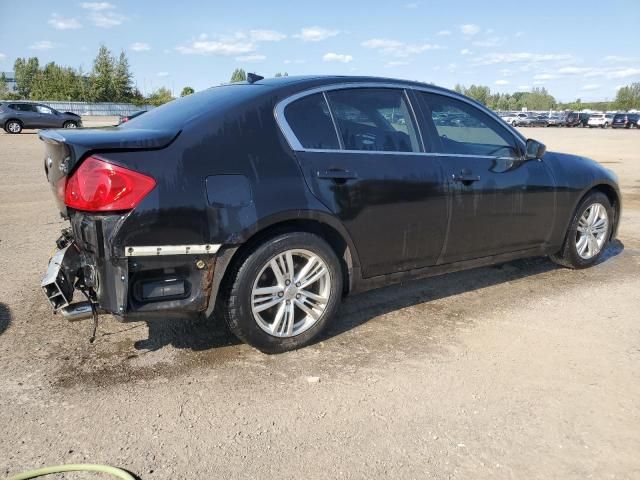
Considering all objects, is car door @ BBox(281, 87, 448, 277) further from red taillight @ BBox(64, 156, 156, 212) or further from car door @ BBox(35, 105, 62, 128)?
car door @ BBox(35, 105, 62, 128)

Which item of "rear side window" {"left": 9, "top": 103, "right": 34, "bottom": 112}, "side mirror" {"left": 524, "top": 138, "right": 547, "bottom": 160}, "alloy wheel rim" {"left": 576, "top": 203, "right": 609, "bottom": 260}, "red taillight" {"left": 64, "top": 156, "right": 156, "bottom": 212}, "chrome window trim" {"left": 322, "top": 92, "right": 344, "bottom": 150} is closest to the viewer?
"red taillight" {"left": 64, "top": 156, "right": 156, "bottom": 212}

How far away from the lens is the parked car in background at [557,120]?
5772 cm

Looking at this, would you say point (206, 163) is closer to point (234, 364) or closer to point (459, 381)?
point (234, 364)

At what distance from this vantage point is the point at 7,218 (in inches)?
279

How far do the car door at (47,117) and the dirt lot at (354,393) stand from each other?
25723 mm

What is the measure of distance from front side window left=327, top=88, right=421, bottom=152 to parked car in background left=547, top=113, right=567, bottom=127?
59.6 m

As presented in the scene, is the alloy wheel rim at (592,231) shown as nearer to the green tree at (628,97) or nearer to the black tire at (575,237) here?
the black tire at (575,237)

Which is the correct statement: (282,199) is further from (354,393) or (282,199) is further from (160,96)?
(160,96)

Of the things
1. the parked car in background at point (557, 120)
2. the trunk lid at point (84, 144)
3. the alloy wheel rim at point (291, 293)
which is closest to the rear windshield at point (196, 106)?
the trunk lid at point (84, 144)

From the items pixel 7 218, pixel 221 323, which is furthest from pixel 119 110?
pixel 221 323

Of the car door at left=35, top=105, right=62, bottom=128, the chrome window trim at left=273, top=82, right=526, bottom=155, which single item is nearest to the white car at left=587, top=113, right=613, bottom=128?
the car door at left=35, top=105, right=62, bottom=128

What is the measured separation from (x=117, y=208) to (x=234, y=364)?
46.3 inches

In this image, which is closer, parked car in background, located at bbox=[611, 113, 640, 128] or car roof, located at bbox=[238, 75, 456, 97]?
car roof, located at bbox=[238, 75, 456, 97]

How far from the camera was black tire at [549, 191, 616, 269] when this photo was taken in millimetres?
5102
